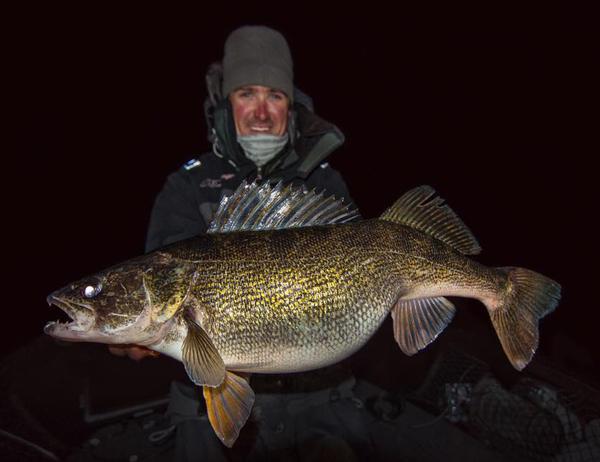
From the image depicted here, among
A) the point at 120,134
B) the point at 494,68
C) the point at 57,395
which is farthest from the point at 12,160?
the point at 494,68

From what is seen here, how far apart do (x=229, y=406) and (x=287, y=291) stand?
1.72 ft

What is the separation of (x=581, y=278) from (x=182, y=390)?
12553mm

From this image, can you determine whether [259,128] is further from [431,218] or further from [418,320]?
[418,320]

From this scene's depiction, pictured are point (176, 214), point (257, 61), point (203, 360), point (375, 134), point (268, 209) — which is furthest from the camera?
point (375, 134)

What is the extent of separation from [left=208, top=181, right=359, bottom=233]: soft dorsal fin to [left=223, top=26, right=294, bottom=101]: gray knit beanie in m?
1.12

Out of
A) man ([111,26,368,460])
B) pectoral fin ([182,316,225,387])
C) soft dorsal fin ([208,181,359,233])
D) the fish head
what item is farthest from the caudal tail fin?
the fish head

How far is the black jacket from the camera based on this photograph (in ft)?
8.84

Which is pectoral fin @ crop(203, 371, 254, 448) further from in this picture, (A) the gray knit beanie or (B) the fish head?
(A) the gray knit beanie

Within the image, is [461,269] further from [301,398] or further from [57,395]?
[57,395]

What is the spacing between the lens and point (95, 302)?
1.73 meters

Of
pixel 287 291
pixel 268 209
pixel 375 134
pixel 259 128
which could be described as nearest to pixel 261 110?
pixel 259 128

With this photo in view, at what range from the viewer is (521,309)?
6.73 ft

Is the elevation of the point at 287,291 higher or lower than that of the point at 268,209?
lower

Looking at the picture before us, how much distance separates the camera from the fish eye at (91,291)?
5.70ft
